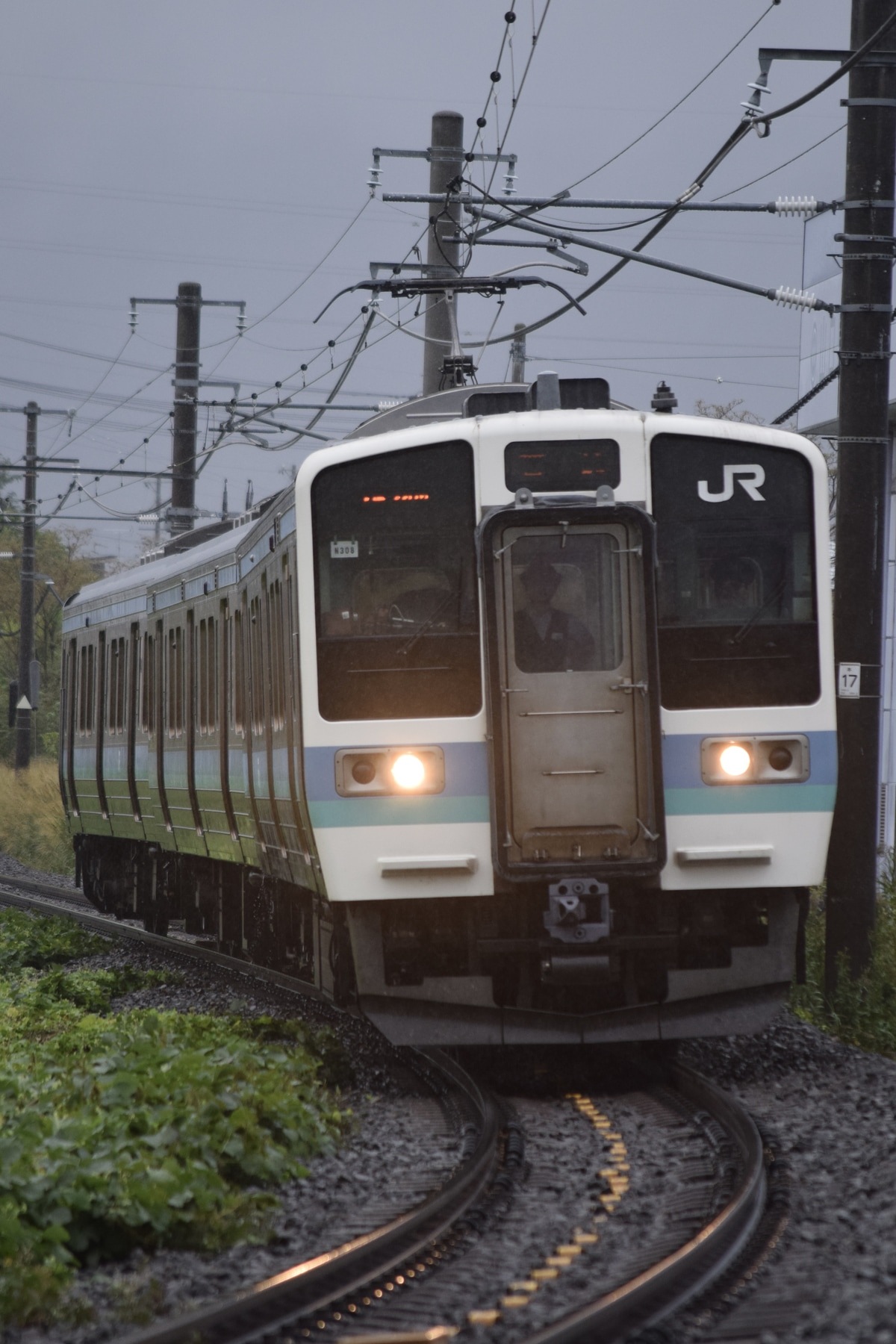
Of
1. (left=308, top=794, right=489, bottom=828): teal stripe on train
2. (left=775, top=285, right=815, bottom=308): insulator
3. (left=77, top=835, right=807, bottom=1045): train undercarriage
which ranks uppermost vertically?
(left=775, top=285, right=815, bottom=308): insulator

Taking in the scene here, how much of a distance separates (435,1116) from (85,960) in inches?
332

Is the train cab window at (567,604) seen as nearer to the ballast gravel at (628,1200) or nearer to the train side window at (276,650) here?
the train side window at (276,650)

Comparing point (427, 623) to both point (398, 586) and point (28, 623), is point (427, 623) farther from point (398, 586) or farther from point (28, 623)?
point (28, 623)

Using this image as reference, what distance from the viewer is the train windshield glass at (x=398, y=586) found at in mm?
8500

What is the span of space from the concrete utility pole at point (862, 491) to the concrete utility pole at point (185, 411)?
14.5 meters

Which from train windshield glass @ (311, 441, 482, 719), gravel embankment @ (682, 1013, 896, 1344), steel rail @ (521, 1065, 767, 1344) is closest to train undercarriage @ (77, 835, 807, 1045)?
gravel embankment @ (682, 1013, 896, 1344)

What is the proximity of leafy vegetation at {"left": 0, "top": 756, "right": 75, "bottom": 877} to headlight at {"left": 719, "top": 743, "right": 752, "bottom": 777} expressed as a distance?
22.7m

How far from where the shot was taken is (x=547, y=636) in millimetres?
8430

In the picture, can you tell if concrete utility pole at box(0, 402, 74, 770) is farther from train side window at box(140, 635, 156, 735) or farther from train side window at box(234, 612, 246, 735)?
train side window at box(234, 612, 246, 735)

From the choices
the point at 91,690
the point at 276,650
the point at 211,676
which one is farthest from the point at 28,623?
the point at 276,650

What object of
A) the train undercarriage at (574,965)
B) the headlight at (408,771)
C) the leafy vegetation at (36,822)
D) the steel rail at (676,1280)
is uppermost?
the headlight at (408,771)

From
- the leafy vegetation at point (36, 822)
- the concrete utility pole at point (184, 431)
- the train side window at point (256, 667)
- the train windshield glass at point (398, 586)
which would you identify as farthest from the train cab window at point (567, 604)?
the leafy vegetation at point (36, 822)

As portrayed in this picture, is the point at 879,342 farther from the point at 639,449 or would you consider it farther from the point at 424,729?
the point at 424,729

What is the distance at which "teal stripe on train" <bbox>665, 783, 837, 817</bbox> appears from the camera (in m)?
8.45
